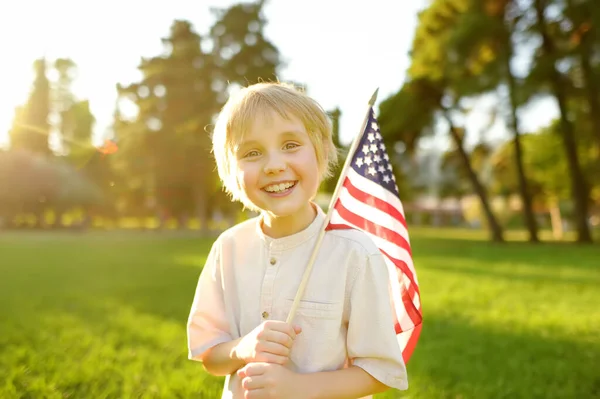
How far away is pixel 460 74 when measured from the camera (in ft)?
73.7

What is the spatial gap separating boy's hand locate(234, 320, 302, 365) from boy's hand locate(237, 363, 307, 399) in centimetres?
3

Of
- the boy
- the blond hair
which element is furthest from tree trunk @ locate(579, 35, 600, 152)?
the boy

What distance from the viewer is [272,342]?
176 cm

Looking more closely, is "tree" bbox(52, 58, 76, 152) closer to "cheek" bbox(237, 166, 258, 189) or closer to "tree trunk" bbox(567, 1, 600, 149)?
"tree trunk" bbox(567, 1, 600, 149)

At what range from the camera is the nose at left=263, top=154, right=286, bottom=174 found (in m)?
1.88

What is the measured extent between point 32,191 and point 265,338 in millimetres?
40669

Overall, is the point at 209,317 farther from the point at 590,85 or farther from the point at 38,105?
the point at 38,105

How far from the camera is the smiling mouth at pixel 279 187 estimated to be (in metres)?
1.93

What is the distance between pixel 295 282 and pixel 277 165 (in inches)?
15.9

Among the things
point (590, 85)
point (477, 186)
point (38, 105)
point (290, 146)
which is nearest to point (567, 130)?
point (590, 85)

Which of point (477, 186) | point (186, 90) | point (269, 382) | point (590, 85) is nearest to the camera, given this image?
point (269, 382)

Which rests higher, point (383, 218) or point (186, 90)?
point (186, 90)

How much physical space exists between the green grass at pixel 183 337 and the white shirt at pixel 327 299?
6.50 feet

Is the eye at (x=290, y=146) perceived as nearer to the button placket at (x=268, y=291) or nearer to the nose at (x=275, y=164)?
the nose at (x=275, y=164)
